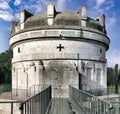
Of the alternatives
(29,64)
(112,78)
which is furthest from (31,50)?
(112,78)

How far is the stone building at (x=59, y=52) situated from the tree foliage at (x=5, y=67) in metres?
23.3

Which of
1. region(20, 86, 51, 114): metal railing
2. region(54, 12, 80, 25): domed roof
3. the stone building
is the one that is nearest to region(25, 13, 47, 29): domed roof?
the stone building

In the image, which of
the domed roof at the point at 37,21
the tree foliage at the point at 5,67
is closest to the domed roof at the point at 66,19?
the domed roof at the point at 37,21

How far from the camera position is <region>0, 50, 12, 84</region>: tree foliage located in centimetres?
4474

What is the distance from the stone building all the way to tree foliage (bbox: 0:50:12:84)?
76.3 ft

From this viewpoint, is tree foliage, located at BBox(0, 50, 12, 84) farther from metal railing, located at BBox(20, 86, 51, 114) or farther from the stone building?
metal railing, located at BBox(20, 86, 51, 114)

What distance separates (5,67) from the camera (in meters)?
49.5

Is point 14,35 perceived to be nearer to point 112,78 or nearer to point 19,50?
point 19,50

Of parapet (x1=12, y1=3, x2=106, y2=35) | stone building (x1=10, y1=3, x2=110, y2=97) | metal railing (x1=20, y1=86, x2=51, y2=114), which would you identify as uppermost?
parapet (x1=12, y1=3, x2=106, y2=35)

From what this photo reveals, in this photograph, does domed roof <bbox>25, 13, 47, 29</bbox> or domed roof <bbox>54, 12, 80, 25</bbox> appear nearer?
domed roof <bbox>54, 12, 80, 25</bbox>

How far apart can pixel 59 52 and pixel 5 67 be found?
1232 inches

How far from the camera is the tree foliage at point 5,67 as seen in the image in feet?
147

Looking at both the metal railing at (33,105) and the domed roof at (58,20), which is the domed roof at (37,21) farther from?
the metal railing at (33,105)

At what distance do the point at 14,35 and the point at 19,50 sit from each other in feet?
5.25
